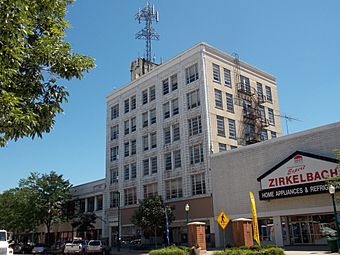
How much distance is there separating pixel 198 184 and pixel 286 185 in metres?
11.9

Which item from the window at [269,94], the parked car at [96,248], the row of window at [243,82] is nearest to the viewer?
the parked car at [96,248]

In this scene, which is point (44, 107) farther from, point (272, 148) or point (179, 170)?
point (179, 170)

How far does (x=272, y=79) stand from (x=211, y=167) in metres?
18.8

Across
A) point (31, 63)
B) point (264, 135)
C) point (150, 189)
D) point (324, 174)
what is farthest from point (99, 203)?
point (31, 63)

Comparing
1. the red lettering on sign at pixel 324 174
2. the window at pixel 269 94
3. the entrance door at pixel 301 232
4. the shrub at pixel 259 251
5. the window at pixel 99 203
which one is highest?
the window at pixel 269 94

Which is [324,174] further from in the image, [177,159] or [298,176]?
[177,159]

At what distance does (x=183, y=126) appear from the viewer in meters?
45.5

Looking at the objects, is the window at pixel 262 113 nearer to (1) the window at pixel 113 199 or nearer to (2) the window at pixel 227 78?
(2) the window at pixel 227 78

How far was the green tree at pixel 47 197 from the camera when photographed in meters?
55.8

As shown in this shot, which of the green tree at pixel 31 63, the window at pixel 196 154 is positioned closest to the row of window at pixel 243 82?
the window at pixel 196 154

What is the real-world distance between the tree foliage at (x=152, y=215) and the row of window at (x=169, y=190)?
3193 millimetres

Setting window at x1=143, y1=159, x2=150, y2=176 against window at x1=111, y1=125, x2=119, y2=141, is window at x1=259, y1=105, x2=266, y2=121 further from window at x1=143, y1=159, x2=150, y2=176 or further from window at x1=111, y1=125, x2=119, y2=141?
window at x1=111, y1=125, x2=119, y2=141

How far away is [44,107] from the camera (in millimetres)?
8828

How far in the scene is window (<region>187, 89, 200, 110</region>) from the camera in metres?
44.7
